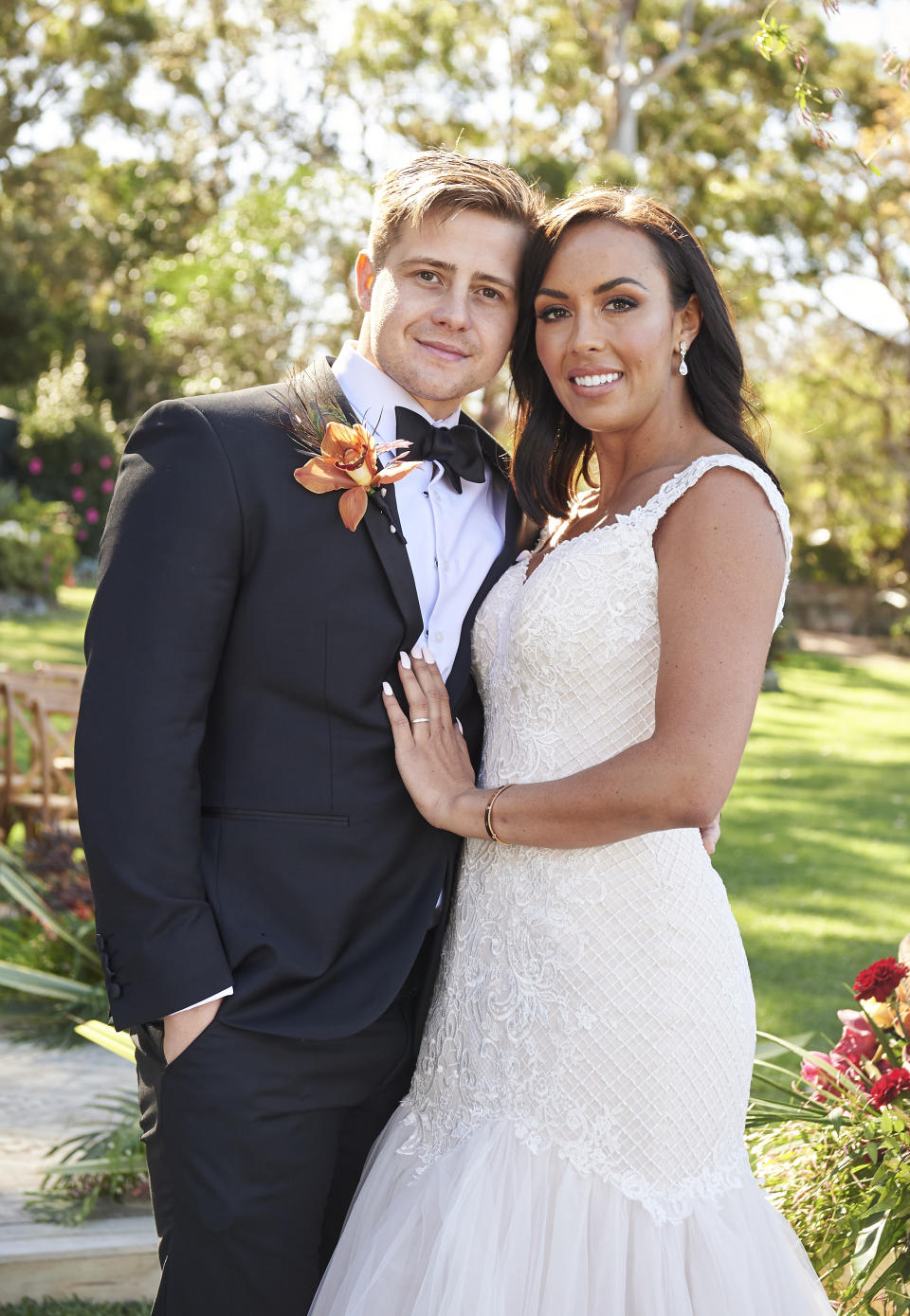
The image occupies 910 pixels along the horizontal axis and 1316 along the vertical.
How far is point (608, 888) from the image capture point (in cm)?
237

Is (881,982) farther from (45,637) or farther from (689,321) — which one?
(45,637)

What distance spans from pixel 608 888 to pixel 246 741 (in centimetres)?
70

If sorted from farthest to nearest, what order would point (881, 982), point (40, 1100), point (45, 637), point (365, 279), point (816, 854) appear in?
point (45, 637)
point (816, 854)
point (40, 1100)
point (881, 982)
point (365, 279)

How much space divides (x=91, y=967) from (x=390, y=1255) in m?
3.35

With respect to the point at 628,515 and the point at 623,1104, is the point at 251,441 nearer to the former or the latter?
the point at 628,515

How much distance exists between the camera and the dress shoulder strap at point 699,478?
7.63ft

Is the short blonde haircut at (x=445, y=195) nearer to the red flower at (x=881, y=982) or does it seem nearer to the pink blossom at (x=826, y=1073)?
the red flower at (x=881, y=982)

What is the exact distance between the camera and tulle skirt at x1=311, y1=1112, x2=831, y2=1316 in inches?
84.7

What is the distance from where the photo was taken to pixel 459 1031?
2463 millimetres

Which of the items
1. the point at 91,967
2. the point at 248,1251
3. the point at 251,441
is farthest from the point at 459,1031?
the point at 91,967

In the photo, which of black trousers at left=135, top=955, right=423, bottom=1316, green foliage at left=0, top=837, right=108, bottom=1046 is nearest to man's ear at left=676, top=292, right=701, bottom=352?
black trousers at left=135, top=955, right=423, bottom=1316

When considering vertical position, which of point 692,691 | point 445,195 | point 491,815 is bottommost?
point 491,815

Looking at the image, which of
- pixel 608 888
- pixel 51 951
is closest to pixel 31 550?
pixel 51 951

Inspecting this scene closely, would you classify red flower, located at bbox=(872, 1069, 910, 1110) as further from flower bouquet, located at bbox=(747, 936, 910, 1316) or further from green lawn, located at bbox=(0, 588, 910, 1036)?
green lawn, located at bbox=(0, 588, 910, 1036)
